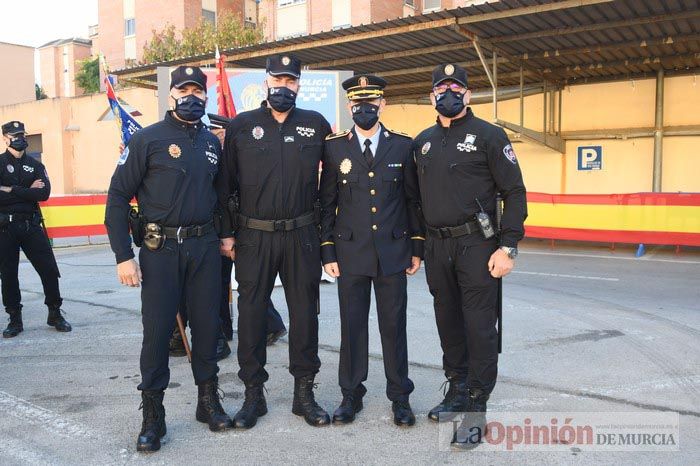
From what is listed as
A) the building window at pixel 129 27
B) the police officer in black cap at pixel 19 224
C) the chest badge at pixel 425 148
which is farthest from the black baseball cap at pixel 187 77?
the building window at pixel 129 27

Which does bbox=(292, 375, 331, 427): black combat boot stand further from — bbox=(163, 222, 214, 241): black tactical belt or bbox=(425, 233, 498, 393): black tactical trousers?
bbox=(163, 222, 214, 241): black tactical belt

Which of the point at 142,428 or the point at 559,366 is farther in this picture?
the point at 559,366

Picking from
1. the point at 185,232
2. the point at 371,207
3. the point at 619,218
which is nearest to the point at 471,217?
the point at 371,207

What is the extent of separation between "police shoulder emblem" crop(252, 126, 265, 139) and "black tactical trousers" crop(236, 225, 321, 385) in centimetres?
60

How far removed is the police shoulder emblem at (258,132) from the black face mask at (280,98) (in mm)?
162

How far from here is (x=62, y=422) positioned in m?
3.92

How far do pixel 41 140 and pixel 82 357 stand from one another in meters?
30.1

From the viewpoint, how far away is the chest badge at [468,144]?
3.57m

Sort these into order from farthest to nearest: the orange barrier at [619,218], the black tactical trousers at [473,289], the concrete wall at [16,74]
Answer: the concrete wall at [16,74], the orange barrier at [619,218], the black tactical trousers at [473,289]

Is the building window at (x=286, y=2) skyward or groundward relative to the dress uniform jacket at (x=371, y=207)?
skyward

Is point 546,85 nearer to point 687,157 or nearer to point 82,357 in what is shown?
point 687,157

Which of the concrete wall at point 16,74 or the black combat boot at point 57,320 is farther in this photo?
the concrete wall at point 16,74

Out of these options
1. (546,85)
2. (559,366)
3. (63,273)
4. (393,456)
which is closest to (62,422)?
(393,456)

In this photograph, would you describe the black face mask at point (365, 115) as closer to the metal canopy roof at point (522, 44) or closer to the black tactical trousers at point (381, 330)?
the black tactical trousers at point (381, 330)
